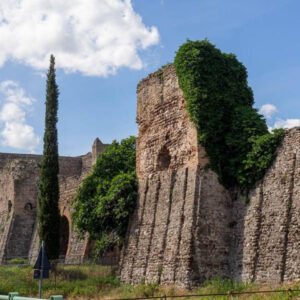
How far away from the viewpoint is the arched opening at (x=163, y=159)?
2022 cm

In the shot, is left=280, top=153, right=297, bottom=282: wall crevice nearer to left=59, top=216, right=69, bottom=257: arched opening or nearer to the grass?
the grass

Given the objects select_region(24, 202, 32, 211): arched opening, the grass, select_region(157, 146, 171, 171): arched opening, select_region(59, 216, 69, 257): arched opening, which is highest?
select_region(157, 146, 171, 171): arched opening

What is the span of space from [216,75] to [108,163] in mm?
8810

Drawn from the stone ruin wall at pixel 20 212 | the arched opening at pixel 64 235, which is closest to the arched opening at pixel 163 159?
the arched opening at pixel 64 235

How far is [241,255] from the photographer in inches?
666

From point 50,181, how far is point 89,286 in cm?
641

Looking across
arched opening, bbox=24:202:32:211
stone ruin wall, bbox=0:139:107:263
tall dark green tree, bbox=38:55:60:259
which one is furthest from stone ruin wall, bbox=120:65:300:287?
arched opening, bbox=24:202:32:211

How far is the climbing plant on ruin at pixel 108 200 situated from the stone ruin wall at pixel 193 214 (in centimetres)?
54

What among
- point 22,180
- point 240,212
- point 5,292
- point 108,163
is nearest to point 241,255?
point 240,212

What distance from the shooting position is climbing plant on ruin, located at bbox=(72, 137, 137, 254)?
20.7 metres

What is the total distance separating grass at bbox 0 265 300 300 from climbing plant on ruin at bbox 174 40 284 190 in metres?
3.47

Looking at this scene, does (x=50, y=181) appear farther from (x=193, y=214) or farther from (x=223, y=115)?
(x=223, y=115)

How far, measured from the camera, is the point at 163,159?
20.4 meters

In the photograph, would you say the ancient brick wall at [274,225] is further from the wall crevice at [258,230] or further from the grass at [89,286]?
the grass at [89,286]
